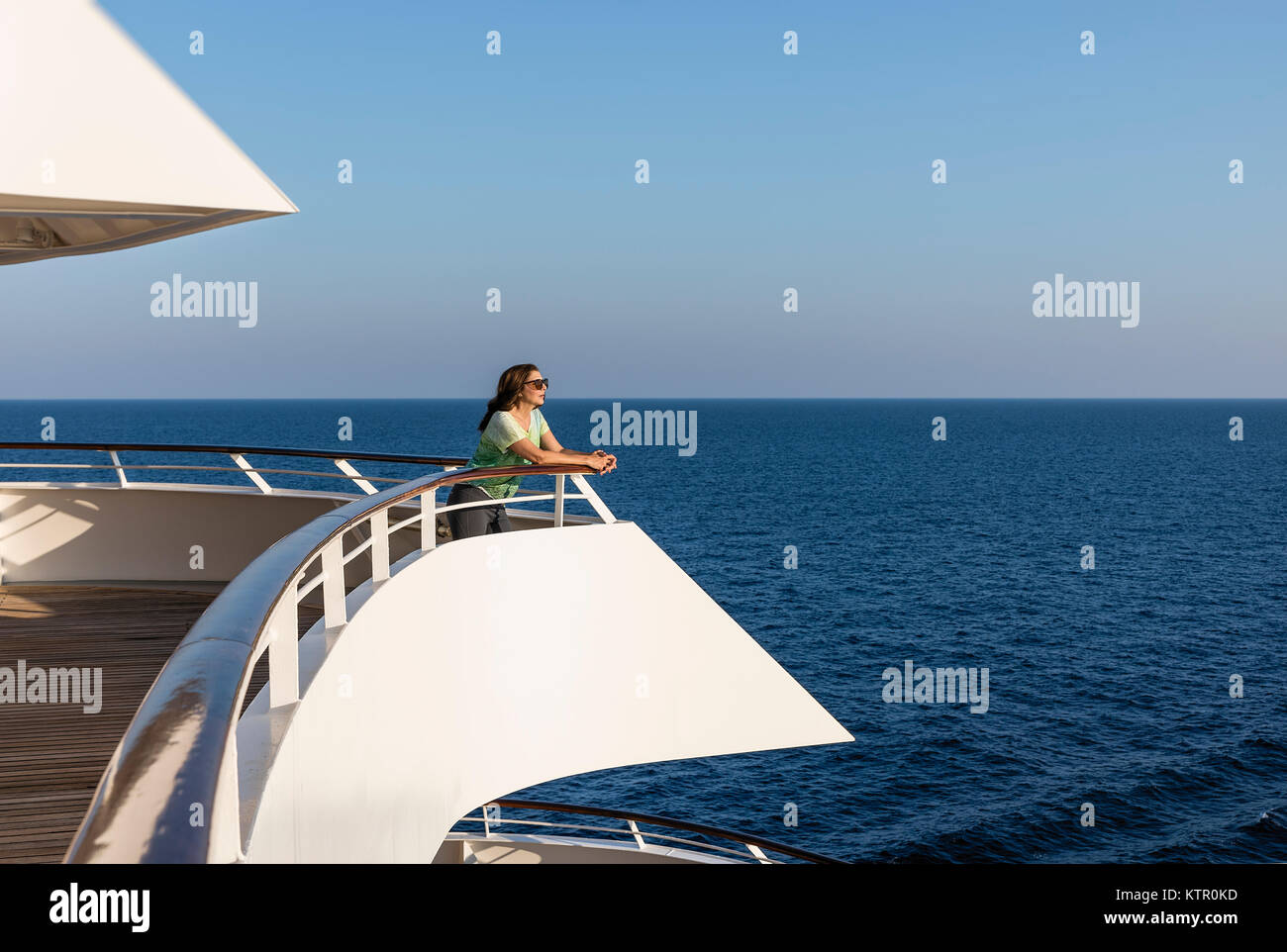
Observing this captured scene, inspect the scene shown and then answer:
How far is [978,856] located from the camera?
19156 mm

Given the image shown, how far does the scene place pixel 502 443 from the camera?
547cm

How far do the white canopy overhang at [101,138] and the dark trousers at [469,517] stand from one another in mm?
1868

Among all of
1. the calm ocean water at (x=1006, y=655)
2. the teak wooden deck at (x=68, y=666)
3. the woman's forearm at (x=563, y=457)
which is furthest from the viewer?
the calm ocean water at (x=1006, y=655)

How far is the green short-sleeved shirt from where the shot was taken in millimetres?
5465

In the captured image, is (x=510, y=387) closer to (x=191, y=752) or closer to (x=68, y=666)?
(x=68, y=666)

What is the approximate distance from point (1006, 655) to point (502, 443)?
1153 inches

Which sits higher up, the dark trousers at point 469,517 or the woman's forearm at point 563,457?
the woman's forearm at point 563,457

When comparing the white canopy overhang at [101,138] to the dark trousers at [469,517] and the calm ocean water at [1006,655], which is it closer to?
the dark trousers at [469,517]

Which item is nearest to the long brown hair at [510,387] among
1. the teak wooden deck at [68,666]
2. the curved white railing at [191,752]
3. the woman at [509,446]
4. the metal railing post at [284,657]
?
the woman at [509,446]

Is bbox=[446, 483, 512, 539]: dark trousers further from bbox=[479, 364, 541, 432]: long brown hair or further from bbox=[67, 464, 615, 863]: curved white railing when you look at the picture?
bbox=[67, 464, 615, 863]: curved white railing

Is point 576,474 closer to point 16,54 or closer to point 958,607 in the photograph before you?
point 16,54

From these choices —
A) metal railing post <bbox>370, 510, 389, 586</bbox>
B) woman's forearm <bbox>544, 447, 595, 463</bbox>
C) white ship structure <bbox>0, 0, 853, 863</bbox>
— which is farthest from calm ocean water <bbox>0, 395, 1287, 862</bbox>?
metal railing post <bbox>370, 510, 389, 586</bbox>

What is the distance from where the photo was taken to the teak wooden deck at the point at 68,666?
3.44 meters
